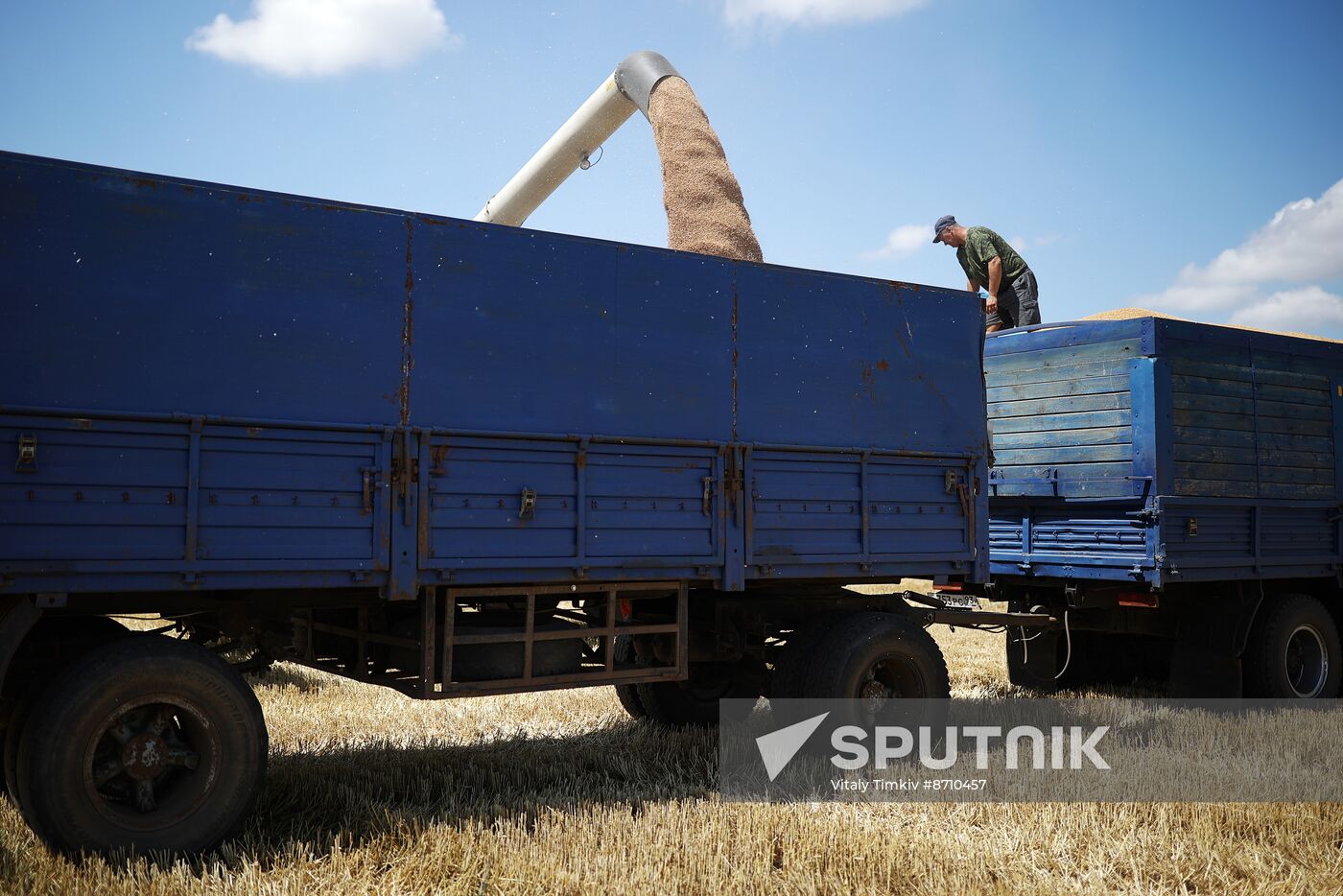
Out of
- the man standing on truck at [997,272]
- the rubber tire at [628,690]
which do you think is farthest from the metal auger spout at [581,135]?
the rubber tire at [628,690]

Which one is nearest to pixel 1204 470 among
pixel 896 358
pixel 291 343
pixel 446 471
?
pixel 896 358

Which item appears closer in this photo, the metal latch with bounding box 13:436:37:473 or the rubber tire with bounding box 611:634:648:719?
the metal latch with bounding box 13:436:37:473

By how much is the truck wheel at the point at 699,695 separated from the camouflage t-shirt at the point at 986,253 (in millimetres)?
4331

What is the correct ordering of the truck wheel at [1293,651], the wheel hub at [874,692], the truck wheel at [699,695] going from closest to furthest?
the wheel hub at [874,692] < the truck wheel at [699,695] < the truck wheel at [1293,651]

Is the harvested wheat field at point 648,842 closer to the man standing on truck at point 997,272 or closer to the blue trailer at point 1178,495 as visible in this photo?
the blue trailer at point 1178,495

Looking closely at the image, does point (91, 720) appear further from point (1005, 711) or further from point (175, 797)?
point (1005, 711)

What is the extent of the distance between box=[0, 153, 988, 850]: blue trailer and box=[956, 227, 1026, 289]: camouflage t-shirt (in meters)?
2.72

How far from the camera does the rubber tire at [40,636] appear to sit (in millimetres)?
4642

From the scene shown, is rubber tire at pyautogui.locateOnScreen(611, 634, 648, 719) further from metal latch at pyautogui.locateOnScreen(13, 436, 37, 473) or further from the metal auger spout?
the metal auger spout

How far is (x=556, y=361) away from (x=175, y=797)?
2.58 m

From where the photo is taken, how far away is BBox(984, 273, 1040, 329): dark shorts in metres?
9.80

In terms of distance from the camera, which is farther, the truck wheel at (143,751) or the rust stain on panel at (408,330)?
the rust stain on panel at (408,330)

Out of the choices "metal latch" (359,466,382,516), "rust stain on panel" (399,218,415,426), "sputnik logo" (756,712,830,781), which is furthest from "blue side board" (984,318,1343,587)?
"metal latch" (359,466,382,516)

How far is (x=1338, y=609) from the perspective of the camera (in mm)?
9375
